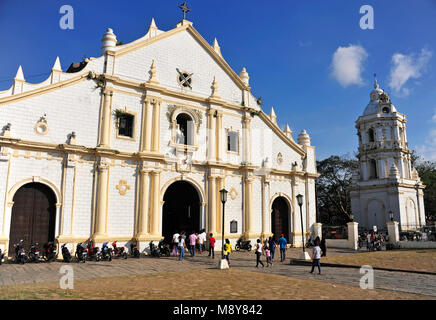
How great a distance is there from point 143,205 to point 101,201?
7.81ft

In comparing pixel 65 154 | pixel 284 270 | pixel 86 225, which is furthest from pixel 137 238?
pixel 284 270

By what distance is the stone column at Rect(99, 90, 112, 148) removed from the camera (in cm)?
1855

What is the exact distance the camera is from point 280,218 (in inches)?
1002

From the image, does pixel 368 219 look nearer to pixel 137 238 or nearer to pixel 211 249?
pixel 211 249

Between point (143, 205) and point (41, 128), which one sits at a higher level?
point (41, 128)

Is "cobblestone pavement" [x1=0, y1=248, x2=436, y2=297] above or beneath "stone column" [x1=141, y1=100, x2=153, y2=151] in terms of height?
beneath

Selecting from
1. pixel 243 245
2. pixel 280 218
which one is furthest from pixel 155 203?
pixel 280 218

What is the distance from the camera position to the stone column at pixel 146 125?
65.1 feet

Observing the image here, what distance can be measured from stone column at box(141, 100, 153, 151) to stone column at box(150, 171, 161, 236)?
5.65 feet

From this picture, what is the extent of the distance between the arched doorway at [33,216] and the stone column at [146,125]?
18.7ft

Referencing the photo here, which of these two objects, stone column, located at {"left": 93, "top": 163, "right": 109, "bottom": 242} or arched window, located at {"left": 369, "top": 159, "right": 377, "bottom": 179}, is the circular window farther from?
arched window, located at {"left": 369, "top": 159, "right": 377, "bottom": 179}

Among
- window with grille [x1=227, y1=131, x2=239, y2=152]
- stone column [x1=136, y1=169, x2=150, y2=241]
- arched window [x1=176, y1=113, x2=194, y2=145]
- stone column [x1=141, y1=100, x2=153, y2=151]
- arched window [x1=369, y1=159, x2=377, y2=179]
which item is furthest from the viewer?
arched window [x1=369, y1=159, x2=377, y2=179]

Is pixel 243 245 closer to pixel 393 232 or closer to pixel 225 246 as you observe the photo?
pixel 225 246

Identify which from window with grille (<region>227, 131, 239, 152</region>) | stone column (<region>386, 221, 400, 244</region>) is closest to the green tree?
stone column (<region>386, 221, 400, 244</region>)
